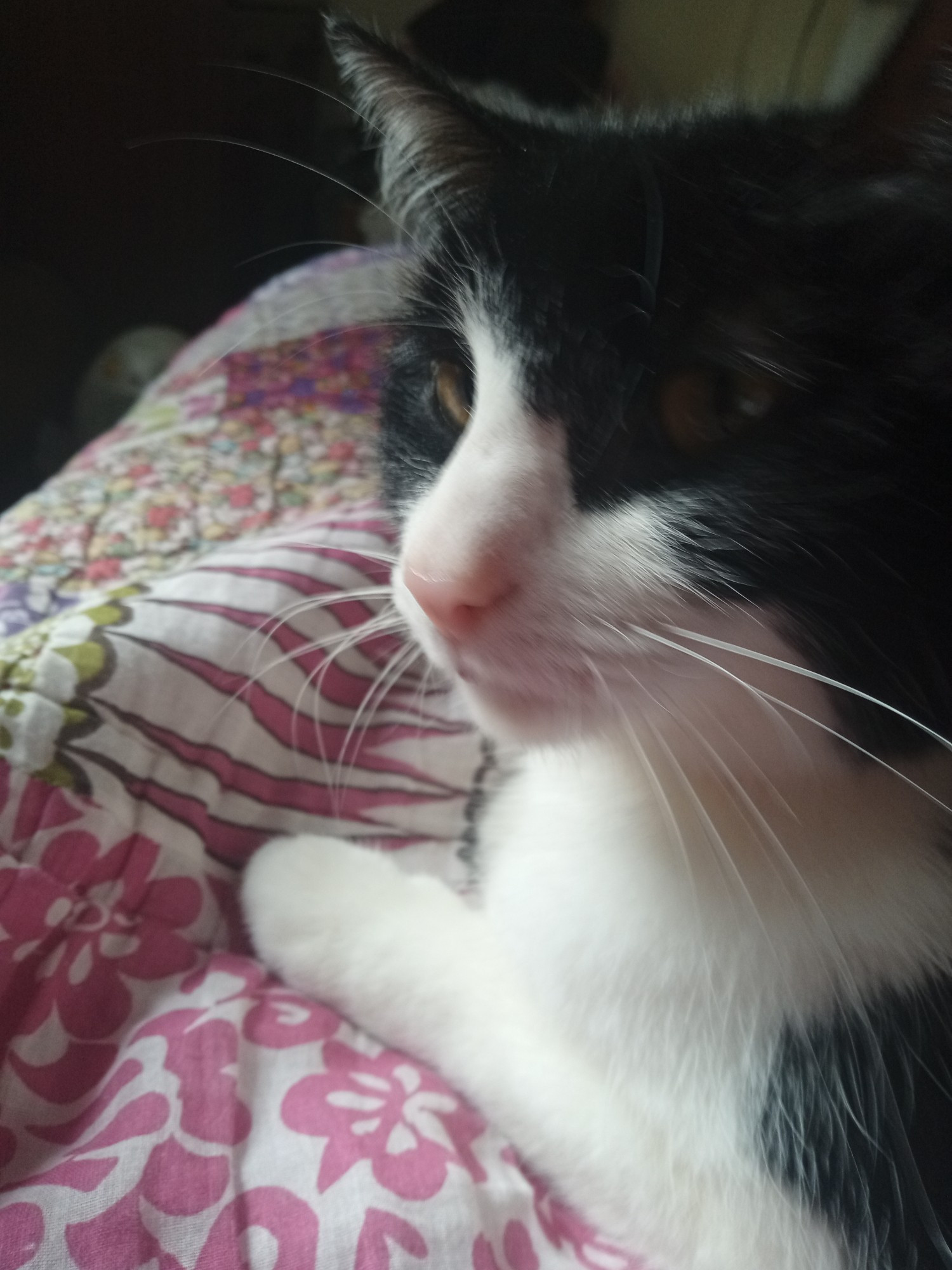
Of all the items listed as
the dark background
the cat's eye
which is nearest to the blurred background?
the dark background

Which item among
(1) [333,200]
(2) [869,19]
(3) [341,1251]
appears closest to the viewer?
(2) [869,19]

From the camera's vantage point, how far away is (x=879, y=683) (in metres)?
0.39

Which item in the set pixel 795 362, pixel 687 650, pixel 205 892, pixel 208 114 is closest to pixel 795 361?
pixel 795 362

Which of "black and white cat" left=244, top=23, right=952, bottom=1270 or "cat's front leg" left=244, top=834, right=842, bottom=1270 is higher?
"black and white cat" left=244, top=23, right=952, bottom=1270

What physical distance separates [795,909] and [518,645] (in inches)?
8.9

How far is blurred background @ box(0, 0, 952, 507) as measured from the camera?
0.43 m

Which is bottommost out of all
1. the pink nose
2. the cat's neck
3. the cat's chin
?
the cat's neck

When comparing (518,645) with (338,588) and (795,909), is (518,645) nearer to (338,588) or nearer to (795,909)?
(795,909)

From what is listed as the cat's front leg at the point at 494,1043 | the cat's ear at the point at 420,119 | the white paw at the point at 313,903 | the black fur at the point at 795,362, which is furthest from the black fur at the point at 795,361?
the white paw at the point at 313,903

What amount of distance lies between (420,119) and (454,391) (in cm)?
18

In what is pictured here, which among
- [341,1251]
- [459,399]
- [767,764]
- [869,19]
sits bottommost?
[341,1251]

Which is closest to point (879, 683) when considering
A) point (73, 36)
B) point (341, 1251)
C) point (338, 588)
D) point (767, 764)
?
point (767, 764)

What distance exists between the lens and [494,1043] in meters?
0.58

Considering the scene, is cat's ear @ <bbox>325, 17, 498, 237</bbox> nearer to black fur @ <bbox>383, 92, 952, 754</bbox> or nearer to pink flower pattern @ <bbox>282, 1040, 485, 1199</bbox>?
black fur @ <bbox>383, 92, 952, 754</bbox>
